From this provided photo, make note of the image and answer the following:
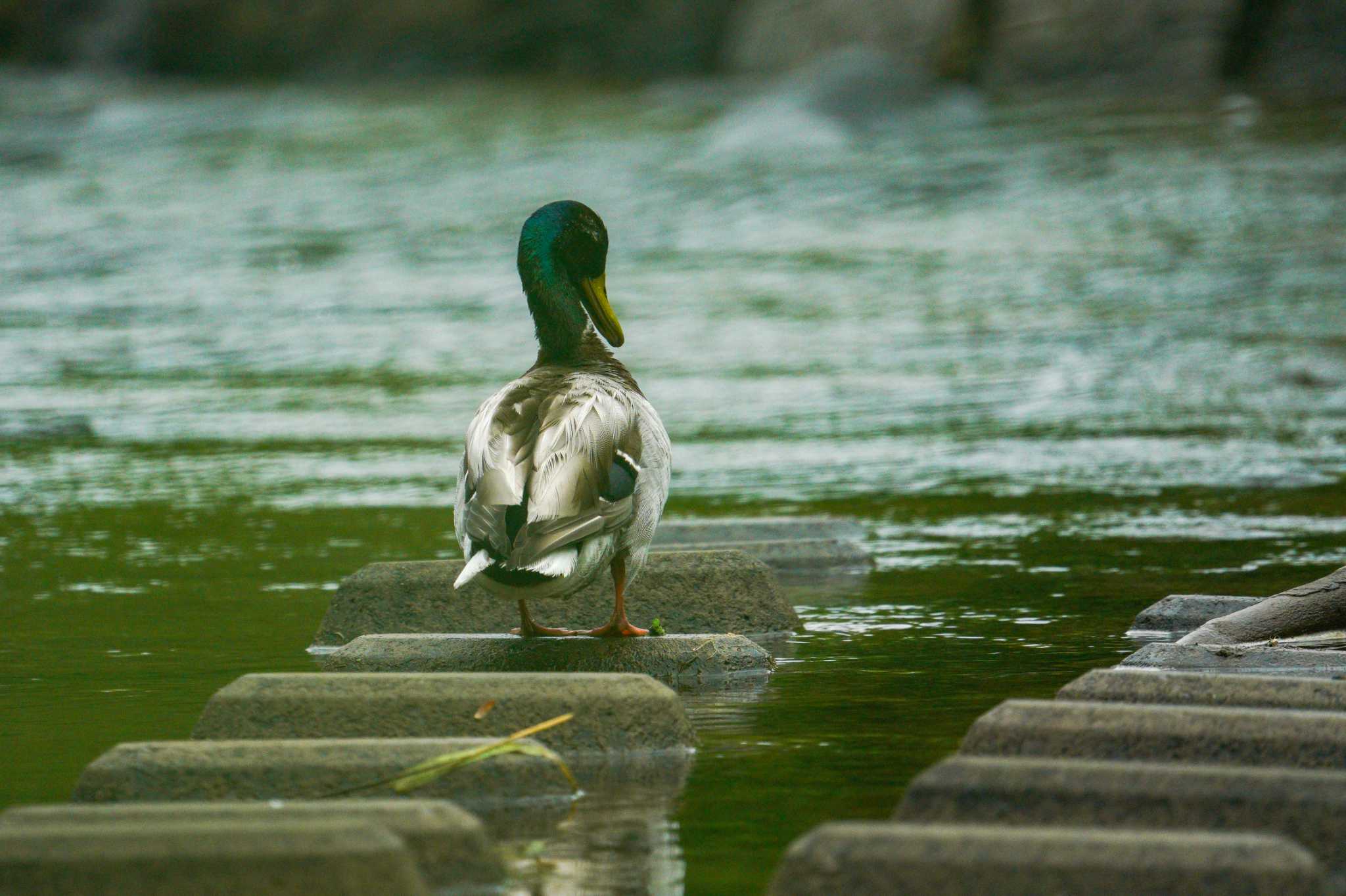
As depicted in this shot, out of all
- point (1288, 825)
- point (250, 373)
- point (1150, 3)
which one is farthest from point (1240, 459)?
point (1150, 3)

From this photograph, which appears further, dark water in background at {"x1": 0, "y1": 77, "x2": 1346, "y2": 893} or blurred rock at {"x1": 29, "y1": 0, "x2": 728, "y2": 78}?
blurred rock at {"x1": 29, "y1": 0, "x2": 728, "y2": 78}

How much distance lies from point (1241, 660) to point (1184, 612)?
0.92 metres

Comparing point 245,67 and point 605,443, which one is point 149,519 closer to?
point 605,443

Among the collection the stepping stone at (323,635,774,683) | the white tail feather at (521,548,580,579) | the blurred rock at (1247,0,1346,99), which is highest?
the blurred rock at (1247,0,1346,99)

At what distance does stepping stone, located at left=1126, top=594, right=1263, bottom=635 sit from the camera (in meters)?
6.27

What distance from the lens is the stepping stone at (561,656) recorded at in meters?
5.47

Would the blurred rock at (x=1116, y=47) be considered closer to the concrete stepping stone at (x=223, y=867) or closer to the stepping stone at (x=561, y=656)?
the stepping stone at (x=561, y=656)

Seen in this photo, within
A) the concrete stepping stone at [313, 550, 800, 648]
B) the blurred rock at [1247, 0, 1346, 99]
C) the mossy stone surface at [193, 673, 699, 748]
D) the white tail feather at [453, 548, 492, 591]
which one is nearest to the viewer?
the mossy stone surface at [193, 673, 699, 748]

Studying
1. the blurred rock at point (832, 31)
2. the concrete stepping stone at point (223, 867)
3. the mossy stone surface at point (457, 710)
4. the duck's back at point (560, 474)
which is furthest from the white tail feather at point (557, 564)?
the blurred rock at point (832, 31)

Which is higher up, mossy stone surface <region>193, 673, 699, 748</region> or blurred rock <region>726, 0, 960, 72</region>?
blurred rock <region>726, 0, 960, 72</region>

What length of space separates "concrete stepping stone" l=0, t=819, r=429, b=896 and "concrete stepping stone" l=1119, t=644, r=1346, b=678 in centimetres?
272

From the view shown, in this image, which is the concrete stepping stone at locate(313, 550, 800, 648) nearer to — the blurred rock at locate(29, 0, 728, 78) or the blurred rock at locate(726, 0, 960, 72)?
the blurred rock at locate(726, 0, 960, 72)

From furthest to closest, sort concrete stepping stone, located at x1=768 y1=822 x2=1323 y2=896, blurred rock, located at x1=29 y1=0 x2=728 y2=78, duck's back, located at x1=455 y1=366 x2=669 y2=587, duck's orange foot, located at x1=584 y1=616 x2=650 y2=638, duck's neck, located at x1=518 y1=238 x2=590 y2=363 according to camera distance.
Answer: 1. blurred rock, located at x1=29 y1=0 x2=728 y2=78
2. duck's neck, located at x1=518 y1=238 x2=590 y2=363
3. duck's orange foot, located at x1=584 y1=616 x2=650 y2=638
4. duck's back, located at x1=455 y1=366 x2=669 y2=587
5. concrete stepping stone, located at x1=768 y1=822 x2=1323 y2=896

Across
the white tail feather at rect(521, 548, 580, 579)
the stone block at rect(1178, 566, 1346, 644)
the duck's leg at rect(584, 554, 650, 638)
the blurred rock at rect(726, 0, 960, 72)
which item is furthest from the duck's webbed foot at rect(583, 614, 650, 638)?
the blurred rock at rect(726, 0, 960, 72)
